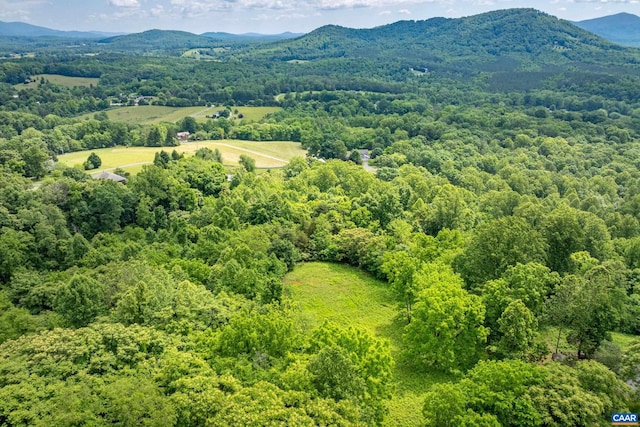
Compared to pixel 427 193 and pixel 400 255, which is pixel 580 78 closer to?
pixel 427 193

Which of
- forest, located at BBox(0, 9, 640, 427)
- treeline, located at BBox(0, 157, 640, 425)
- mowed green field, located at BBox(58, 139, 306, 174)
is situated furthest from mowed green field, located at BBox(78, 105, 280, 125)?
treeline, located at BBox(0, 157, 640, 425)

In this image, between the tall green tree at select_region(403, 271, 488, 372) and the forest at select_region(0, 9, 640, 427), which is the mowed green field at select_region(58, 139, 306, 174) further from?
the tall green tree at select_region(403, 271, 488, 372)

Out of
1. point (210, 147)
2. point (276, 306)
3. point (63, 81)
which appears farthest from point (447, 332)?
point (63, 81)

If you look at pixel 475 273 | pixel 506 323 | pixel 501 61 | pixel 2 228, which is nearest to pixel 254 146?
pixel 2 228

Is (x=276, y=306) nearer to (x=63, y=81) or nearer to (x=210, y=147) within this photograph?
(x=210, y=147)

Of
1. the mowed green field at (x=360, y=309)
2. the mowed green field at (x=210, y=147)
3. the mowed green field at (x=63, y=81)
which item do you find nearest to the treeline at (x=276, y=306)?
the mowed green field at (x=360, y=309)

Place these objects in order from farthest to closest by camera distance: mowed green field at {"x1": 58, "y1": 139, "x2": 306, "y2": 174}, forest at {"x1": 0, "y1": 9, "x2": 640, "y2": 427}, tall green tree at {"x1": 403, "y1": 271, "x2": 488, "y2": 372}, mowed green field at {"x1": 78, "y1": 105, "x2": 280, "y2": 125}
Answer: mowed green field at {"x1": 78, "y1": 105, "x2": 280, "y2": 125}, mowed green field at {"x1": 58, "y1": 139, "x2": 306, "y2": 174}, tall green tree at {"x1": 403, "y1": 271, "x2": 488, "y2": 372}, forest at {"x1": 0, "y1": 9, "x2": 640, "y2": 427}
